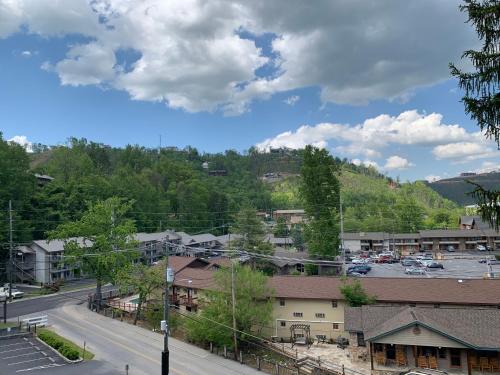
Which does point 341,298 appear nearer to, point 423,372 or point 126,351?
point 423,372

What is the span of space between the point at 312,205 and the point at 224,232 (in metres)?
67.3

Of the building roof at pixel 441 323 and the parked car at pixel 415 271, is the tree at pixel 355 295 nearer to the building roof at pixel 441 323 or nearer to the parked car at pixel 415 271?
the building roof at pixel 441 323

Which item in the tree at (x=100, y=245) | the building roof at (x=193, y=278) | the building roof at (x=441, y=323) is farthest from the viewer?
the tree at (x=100, y=245)

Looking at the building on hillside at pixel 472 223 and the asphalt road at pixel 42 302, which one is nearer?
the asphalt road at pixel 42 302

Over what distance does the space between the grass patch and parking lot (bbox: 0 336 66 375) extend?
0.43 m

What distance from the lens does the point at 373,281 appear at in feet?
→ 125

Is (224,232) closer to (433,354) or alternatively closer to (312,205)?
(312,205)

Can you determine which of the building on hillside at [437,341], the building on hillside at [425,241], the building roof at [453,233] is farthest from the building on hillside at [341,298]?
the building roof at [453,233]

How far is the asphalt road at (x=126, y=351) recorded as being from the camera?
27.5m

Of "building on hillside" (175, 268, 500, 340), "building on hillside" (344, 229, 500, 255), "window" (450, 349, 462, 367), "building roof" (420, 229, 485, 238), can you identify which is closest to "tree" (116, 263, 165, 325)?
"building on hillside" (175, 268, 500, 340)

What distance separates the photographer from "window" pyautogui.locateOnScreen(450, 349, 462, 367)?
27016 mm

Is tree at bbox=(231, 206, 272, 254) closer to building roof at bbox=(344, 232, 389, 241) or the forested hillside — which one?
the forested hillside

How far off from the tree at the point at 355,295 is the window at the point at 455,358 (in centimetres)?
814

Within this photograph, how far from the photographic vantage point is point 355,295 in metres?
34.3
